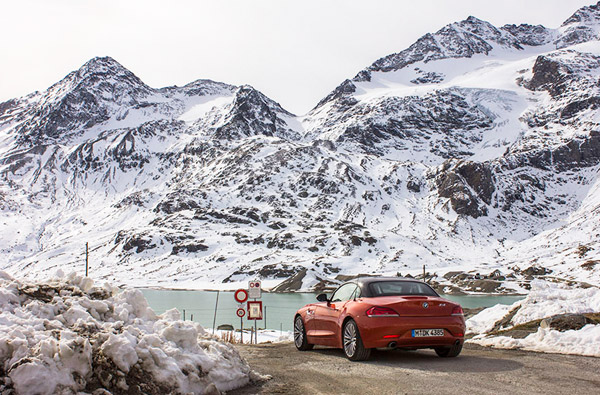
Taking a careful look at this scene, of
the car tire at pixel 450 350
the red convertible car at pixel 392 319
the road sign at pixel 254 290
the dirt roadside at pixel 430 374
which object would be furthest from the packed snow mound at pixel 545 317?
the road sign at pixel 254 290

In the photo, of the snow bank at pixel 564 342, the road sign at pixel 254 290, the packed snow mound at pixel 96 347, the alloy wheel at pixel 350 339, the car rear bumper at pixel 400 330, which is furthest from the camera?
the road sign at pixel 254 290

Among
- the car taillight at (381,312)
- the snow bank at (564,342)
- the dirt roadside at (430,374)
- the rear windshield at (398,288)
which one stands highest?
the rear windshield at (398,288)

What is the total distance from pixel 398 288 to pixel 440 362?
1.77 metres

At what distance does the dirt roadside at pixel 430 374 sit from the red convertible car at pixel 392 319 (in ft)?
1.23

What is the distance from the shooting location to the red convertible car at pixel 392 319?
9.85 metres

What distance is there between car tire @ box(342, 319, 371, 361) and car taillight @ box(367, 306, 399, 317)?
54 cm

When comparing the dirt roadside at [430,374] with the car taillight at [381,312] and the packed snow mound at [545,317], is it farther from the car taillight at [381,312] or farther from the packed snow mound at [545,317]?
the car taillight at [381,312]

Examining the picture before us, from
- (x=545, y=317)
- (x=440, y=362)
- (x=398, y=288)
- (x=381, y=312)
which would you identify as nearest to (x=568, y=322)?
(x=545, y=317)

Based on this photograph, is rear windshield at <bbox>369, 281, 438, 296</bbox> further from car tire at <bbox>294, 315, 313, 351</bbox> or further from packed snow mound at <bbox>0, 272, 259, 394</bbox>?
packed snow mound at <bbox>0, 272, 259, 394</bbox>

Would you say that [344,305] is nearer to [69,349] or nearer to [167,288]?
[69,349]

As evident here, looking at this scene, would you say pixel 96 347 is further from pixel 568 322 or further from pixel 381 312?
pixel 568 322

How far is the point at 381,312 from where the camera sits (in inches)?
389

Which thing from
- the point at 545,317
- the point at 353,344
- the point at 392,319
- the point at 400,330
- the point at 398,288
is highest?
the point at 398,288

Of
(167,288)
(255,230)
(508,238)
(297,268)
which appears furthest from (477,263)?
(167,288)
